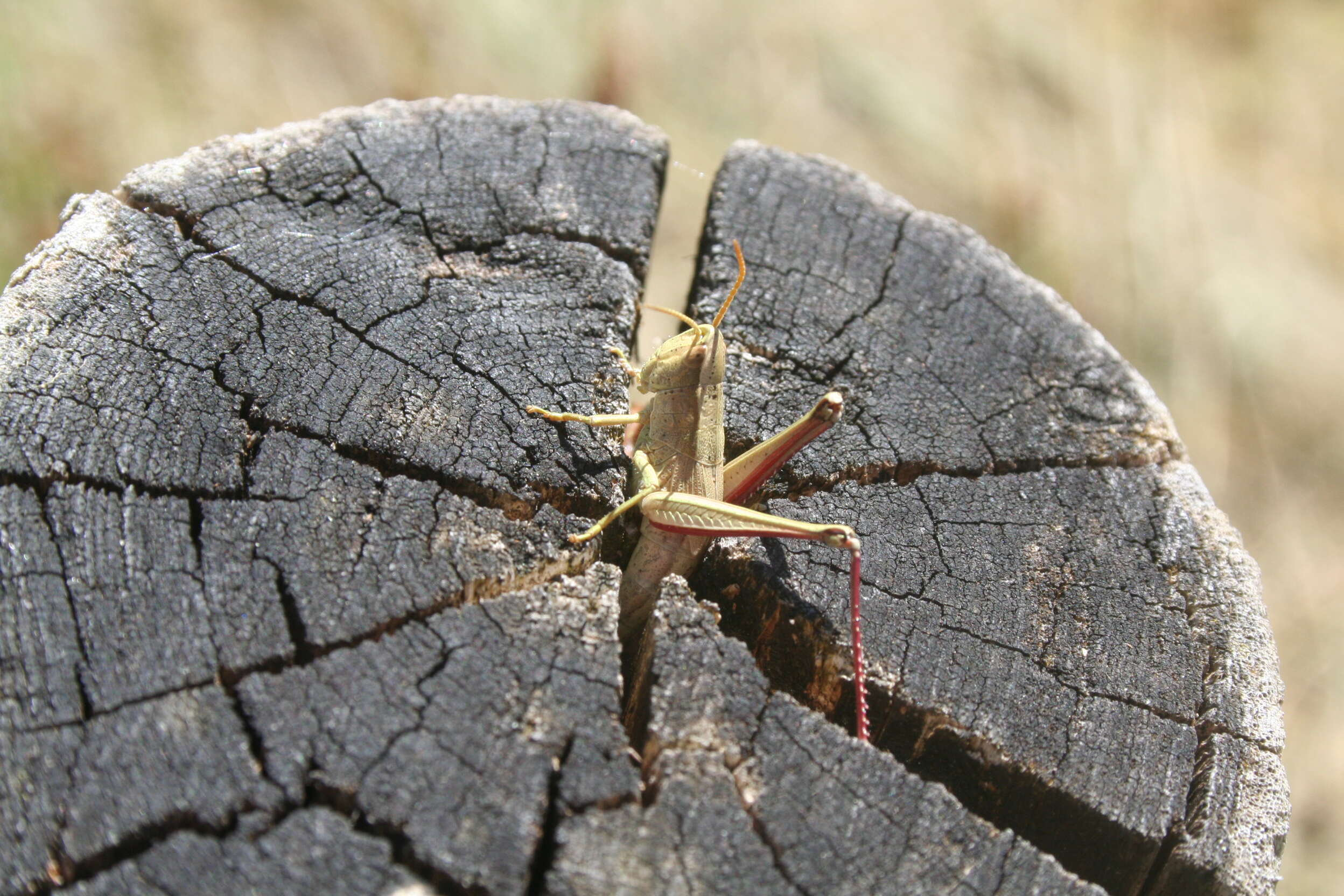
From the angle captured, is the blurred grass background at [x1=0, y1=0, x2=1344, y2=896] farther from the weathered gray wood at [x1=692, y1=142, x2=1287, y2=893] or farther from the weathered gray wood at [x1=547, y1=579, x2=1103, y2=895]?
the weathered gray wood at [x1=547, y1=579, x2=1103, y2=895]

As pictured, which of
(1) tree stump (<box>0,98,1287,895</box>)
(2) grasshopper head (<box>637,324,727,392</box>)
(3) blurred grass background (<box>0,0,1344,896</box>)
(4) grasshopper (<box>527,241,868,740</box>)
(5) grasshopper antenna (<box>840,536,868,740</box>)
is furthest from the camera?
(3) blurred grass background (<box>0,0,1344,896</box>)

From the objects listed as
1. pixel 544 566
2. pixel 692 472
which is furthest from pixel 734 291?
pixel 544 566

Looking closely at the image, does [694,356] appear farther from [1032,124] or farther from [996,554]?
[1032,124]

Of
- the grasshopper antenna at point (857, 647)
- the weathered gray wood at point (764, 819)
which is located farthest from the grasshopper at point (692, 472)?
the weathered gray wood at point (764, 819)

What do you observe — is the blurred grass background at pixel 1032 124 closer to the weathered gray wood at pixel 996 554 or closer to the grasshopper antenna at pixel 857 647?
the weathered gray wood at pixel 996 554

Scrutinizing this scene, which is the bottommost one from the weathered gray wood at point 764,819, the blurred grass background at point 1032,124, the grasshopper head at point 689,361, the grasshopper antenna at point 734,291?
the weathered gray wood at point 764,819

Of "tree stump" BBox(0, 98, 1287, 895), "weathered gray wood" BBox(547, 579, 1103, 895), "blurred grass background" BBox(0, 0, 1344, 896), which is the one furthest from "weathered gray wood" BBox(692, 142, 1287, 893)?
"blurred grass background" BBox(0, 0, 1344, 896)

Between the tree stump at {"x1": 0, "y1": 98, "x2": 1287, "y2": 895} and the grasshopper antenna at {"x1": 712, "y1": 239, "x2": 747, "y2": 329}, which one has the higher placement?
the grasshopper antenna at {"x1": 712, "y1": 239, "x2": 747, "y2": 329}

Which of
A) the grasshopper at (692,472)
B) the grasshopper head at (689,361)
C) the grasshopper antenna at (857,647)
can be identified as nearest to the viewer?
the grasshopper antenna at (857,647)
